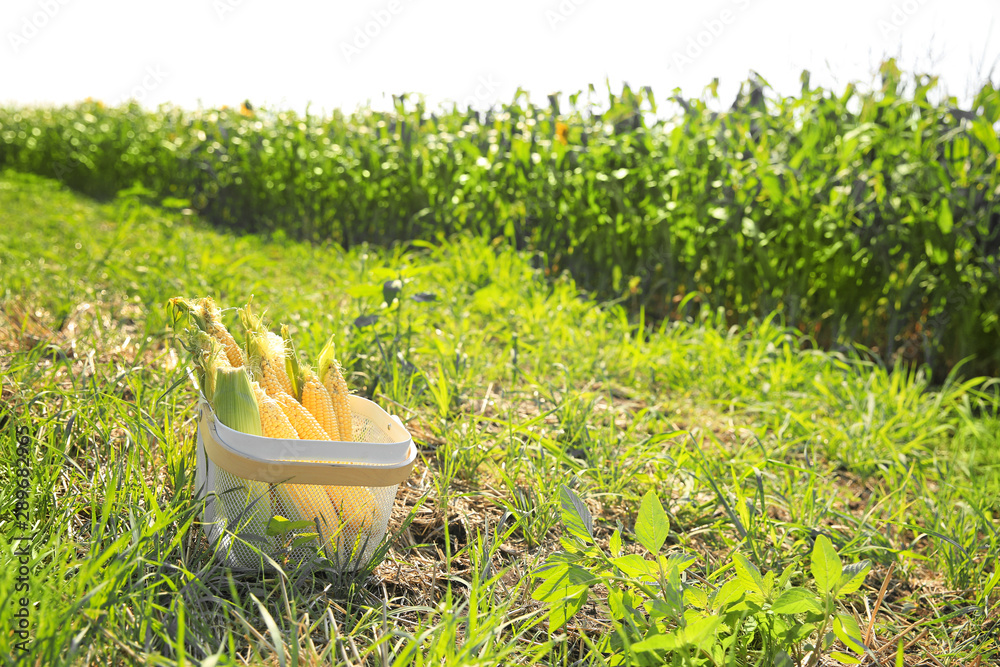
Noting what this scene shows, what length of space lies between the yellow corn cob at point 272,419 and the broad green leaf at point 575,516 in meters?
0.49

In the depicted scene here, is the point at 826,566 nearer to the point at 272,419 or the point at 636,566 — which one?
the point at 636,566

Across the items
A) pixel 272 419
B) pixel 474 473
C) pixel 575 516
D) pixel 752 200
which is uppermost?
pixel 752 200

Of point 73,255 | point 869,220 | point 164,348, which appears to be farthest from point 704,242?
point 73,255

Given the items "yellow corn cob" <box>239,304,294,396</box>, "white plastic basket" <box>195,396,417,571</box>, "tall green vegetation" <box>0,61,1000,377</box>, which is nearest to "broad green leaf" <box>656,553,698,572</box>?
"white plastic basket" <box>195,396,417,571</box>

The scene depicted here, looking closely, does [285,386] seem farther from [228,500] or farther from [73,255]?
[73,255]

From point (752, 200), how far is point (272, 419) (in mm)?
2955

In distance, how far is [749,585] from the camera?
1.01m

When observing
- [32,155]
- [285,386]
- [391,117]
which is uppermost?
[391,117]

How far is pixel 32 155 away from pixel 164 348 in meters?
9.61

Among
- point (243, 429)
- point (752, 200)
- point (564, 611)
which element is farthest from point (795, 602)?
point (752, 200)

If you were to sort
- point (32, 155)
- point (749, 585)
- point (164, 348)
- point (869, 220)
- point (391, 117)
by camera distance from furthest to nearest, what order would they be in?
point (32, 155) → point (391, 117) → point (869, 220) → point (164, 348) → point (749, 585)

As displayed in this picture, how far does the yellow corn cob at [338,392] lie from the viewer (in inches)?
49.6

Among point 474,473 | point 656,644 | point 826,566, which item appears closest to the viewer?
point 656,644

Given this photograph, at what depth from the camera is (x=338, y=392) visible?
1.26 metres
